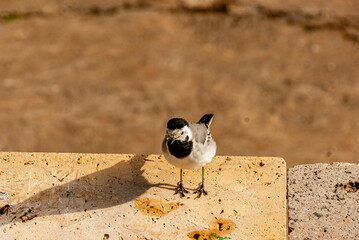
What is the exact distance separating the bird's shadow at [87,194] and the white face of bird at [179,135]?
20.5 inches

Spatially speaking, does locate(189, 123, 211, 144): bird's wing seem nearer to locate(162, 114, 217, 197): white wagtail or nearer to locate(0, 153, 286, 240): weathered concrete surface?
locate(162, 114, 217, 197): white wagtail

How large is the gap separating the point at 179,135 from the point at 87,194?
107cm

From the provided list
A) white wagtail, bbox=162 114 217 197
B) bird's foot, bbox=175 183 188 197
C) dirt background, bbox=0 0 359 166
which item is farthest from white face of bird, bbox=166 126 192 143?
dirt background, bbox=0 0 359 166

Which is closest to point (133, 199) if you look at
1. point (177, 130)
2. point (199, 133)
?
point (177, 130)

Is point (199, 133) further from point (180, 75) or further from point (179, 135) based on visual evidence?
point (180, 75)

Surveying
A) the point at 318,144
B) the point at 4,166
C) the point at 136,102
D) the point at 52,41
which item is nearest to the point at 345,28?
the point at 318,144

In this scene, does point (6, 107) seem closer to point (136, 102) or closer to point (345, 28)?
point (136, 102)

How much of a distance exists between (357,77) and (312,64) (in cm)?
92

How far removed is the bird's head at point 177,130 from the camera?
5.04 m

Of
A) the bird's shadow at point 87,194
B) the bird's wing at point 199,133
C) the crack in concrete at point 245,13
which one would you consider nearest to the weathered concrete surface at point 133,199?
the bird's shadow at point 87,194

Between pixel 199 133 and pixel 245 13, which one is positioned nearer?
pixel 199 133

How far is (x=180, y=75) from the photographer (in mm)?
10375

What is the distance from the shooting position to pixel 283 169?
5.36m

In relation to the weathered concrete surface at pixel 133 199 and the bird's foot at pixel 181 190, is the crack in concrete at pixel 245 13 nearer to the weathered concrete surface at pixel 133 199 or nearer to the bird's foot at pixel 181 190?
the weathered concrete surface at pixel 133 199
